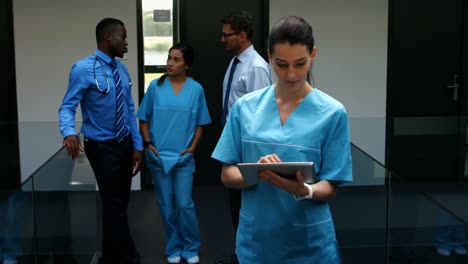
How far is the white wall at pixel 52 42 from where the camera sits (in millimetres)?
5836

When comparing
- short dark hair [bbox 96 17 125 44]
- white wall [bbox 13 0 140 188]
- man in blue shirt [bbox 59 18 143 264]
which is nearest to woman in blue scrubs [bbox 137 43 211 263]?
man in blue shirt [bbox 59 18 143 264]

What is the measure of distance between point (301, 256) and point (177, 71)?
2.23m

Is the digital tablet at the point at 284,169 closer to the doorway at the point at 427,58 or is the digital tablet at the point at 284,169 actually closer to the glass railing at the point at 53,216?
the glass railing at the point at 53,216

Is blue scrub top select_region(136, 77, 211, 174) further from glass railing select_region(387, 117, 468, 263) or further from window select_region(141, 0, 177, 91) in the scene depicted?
window select_region(141, 0, 177, 91)

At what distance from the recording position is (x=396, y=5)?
6.23 metres

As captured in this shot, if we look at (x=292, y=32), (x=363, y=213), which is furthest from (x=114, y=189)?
(x=292, y=32)

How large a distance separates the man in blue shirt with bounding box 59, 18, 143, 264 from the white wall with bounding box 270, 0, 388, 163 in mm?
2637

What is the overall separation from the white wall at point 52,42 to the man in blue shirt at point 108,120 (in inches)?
86.9

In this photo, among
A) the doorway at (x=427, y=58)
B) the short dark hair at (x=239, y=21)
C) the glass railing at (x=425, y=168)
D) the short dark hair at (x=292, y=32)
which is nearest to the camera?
the short dark hair at (x=292, y=32)

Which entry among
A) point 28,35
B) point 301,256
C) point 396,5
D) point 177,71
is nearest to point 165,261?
point 177,71

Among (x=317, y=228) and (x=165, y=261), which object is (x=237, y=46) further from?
(x=317, y=228)

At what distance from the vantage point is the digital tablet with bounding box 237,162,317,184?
189 centimetres

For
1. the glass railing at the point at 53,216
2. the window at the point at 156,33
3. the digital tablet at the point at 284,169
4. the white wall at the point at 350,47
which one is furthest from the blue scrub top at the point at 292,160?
the white wall at the point at 350,47

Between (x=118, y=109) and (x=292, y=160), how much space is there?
1.87 metres
